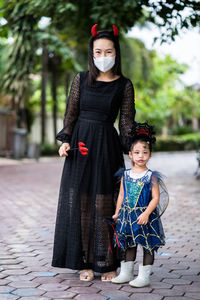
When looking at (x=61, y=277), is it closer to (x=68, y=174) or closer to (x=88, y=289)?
(x=88, y=289)

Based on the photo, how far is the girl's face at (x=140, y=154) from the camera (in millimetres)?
3752

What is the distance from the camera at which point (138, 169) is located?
3.79 metres

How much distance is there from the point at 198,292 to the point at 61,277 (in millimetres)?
1097

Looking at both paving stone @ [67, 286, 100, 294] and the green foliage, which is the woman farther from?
the green foliage

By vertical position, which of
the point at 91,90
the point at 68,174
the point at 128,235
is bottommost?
the point at 128,235

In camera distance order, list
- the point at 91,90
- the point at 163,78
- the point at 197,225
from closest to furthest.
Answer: the point at 91,90
the point at 197,225
the point at 163,78

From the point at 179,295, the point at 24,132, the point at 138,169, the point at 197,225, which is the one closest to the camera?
the point at 179,295

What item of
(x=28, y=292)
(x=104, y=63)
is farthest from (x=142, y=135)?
(x=28, y=292)

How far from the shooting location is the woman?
392cm

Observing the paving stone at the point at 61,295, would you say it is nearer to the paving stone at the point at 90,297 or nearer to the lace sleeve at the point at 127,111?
the paving stone at the point at 90,297

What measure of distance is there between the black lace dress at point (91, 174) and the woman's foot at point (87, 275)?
0.04 meters

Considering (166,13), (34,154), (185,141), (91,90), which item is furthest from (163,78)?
(91,90)

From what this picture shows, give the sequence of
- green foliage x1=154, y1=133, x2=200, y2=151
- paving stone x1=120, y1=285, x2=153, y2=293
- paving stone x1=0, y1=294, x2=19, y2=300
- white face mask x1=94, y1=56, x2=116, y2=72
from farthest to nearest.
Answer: green foliage x1=154, y1=133, x2=200, y2=151 < white face mask x1=94, y1=56, x2=116, y2=72 < paving stone x1=120, y1=285, x2=153, y2=293 < paving stone x1=0, y1=294, x2=19, y2=300

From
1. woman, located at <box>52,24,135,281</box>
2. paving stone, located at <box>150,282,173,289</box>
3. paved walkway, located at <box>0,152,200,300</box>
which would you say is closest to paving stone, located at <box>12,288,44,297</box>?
paved walkway, located at <box>0,152,200,300</box>
